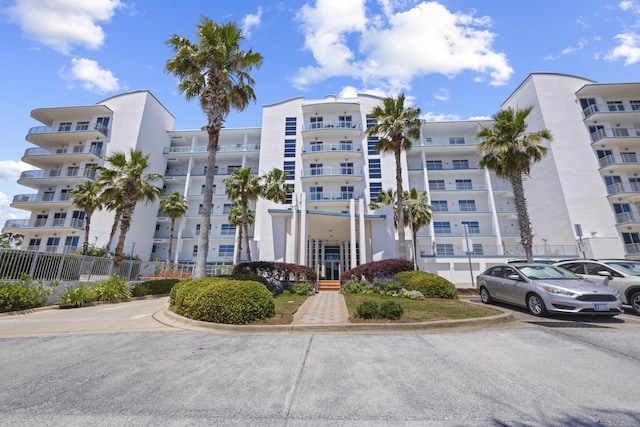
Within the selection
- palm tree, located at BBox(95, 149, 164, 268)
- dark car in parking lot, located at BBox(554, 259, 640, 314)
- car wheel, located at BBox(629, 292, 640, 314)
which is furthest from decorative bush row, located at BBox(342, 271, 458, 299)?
palm tree, located at BBox(95, 149, 164, 268)

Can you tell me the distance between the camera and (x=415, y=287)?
12.4 metres

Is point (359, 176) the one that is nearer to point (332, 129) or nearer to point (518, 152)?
point (332, 129)

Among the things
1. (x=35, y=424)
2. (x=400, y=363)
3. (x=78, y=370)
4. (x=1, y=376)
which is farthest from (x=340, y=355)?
(x=1, y=376)

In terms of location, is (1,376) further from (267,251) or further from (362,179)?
(362,179)

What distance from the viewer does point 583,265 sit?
1006 cm

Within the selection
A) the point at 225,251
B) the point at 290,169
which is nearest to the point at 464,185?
the point at 290,169

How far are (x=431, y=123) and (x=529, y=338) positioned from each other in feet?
119

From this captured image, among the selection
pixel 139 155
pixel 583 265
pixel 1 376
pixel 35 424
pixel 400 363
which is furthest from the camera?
pixel 139 155

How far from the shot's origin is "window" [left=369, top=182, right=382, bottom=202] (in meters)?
33.1

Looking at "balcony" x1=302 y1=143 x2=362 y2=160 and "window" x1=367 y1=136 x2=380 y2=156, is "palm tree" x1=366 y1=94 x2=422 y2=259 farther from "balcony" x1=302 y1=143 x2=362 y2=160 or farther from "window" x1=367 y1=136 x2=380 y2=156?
"window" x1=367 y1=136 x2=380 y2=156

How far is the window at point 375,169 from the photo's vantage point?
34.1 m

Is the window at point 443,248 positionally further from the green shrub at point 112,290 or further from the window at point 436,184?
the green shrub at point 112,290

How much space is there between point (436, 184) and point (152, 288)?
33.2 meters

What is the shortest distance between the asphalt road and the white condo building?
16.7 meters
